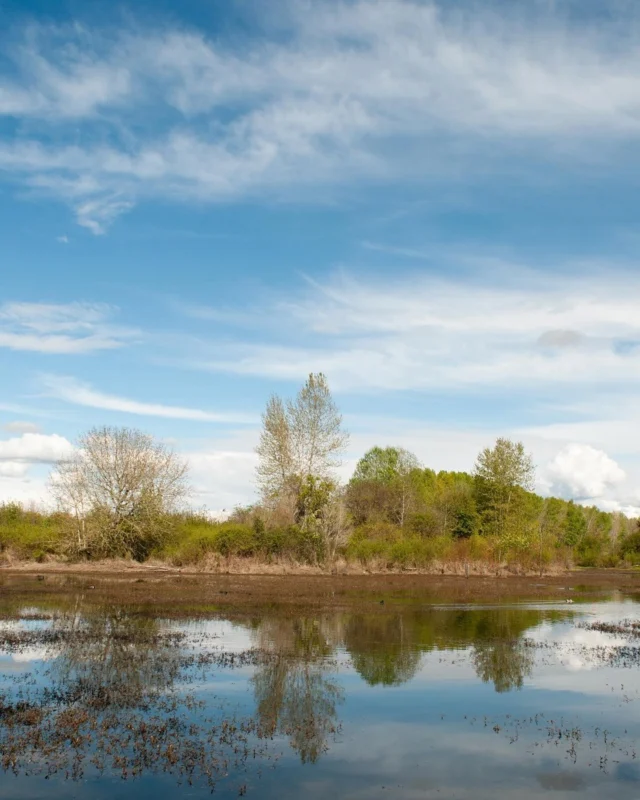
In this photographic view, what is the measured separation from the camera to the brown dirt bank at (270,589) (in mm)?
34469

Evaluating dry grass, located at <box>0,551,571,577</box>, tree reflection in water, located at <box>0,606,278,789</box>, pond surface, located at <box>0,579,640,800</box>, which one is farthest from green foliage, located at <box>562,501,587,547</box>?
tree reflection in water, located at <box>0,606,278,789</box>

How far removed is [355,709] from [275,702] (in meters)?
1.74

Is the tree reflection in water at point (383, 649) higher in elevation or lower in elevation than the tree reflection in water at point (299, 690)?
lower

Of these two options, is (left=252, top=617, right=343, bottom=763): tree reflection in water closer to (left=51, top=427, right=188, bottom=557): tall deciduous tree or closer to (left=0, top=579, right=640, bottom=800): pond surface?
(left=0, top=579, right=640, bottom=800): pond surface

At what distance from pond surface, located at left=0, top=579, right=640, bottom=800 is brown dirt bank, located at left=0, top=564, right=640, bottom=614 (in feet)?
20.0

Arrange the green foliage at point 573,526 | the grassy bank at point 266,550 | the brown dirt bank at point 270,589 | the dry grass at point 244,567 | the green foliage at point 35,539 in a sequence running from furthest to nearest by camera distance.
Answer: the green foliage at point 573,526
the green foliage at point 35,539
the grassy bank at point 266,550
the dry grass at point 244,567
the brown dirt bank at point 270,589

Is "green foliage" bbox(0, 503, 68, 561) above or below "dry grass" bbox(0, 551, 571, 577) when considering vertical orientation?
above

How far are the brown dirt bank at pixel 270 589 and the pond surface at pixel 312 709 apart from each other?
6.08 meters

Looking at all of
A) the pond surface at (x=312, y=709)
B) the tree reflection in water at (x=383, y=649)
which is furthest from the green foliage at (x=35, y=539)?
the tree reflection in water at (x=383, y=649)

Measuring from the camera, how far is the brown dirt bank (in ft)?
113

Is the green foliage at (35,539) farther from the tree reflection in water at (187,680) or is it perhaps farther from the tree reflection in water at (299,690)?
the tree reflection in water at (299,690)

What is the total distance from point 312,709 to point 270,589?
1001 inches

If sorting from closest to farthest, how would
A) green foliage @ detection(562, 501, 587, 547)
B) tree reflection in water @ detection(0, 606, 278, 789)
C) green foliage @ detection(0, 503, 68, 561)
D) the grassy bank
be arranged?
tree reflection in water @ detection(0, 606, 278, 789) < the grassy bank < green foliage @ detection(0, 503, 68, 561) < green foliage @ detection(562, 501, 587, 547)

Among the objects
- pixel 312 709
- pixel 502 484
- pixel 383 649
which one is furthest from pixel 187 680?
pixel 502 484
